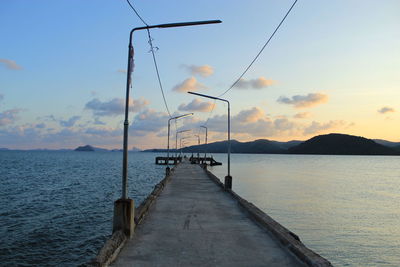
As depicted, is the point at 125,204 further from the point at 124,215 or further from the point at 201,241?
the point at 201,241

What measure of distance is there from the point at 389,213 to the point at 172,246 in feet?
86.9

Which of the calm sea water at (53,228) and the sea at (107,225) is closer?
the calm sea water at (53,228)

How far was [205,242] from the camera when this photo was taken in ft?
32.6

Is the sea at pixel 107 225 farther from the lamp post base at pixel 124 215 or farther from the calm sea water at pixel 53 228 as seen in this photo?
the lamp post base at pixel 124 215

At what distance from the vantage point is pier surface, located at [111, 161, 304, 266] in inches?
324

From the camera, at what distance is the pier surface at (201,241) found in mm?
8242

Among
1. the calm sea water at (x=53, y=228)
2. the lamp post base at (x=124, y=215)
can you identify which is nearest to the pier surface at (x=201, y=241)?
the lamp post base at (x=124, y=215)

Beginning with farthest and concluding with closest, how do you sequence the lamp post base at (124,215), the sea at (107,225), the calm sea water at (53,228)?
the sea at (107,225), the calm sea water at (53,228), the lamp post base at (124,215)

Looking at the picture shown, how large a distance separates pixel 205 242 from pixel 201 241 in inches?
6.4

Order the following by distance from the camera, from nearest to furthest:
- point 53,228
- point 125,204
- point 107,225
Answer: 1. point 125,204
2. point 53,228
3. point 107,225

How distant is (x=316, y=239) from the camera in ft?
60.5

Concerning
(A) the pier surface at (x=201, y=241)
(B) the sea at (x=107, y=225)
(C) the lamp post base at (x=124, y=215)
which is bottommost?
(B) the sea at (x=107, y=225)

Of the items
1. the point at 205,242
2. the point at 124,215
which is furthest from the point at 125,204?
the point at 205,242

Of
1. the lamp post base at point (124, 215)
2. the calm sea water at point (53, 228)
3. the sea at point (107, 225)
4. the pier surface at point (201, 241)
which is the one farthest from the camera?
the sea at point (107, 225)
